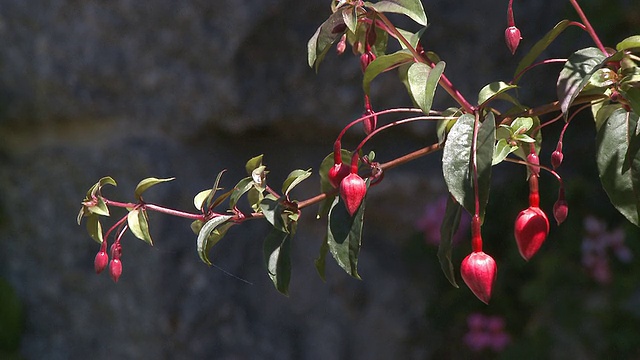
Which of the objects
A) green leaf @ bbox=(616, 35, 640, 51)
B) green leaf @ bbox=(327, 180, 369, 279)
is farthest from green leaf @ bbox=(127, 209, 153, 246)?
green leaf @ bbox=(616, 35, 640, 51)

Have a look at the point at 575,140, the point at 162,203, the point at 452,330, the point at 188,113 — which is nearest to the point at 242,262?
the point at 162,203

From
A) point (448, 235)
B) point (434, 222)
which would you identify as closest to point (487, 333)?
point (434, 222)

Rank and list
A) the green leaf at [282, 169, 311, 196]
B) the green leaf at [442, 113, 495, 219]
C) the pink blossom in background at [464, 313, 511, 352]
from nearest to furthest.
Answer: the green leaf at [442, 113, 495, 219] < the green leaf at [282, 169, 311, 196] < the pink blossom in background at [464, 313, 511, 352]

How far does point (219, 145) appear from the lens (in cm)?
161

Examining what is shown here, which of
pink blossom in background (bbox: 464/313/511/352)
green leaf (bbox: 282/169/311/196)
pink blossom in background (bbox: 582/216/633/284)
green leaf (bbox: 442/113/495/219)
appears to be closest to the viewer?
green leaf (bbox: 442/113/495/219)

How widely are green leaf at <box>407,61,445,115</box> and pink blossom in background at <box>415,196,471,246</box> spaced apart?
1088 millimetres

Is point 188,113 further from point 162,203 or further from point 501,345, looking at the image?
point 501,345

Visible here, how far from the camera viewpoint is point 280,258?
65 centimetres

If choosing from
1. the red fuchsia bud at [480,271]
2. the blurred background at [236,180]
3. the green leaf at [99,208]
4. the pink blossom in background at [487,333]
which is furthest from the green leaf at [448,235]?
the pink blossom in background at [487,333]

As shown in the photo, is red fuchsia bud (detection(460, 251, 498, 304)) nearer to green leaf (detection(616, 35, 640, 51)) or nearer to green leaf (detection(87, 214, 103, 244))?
green leaf (detection(616, 35, 640, 51))

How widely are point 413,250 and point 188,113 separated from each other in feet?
1.82

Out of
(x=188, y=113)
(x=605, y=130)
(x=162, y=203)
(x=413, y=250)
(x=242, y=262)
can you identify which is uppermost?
(x=605, y=130)

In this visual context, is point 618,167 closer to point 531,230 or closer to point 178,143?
point 531,230

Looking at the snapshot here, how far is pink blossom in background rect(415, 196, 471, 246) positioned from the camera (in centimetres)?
168
